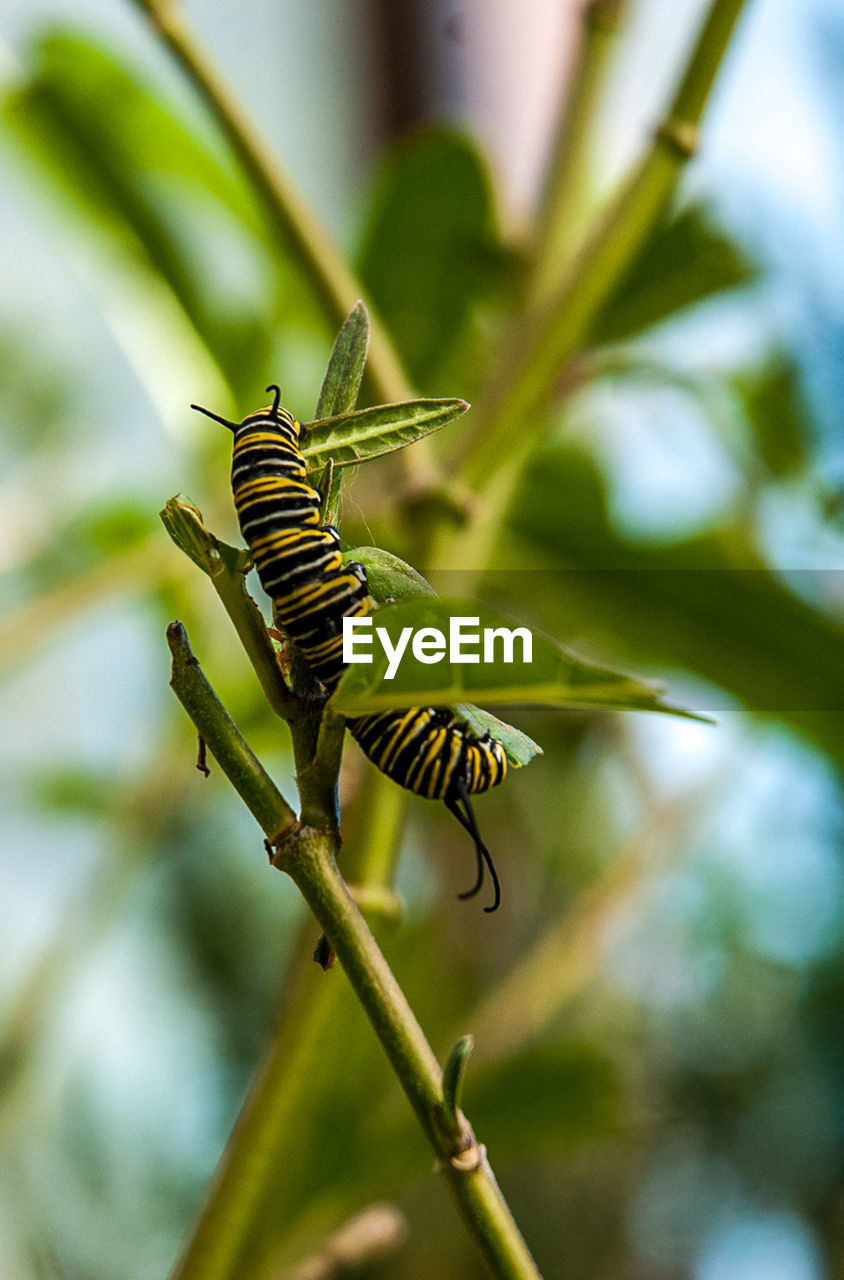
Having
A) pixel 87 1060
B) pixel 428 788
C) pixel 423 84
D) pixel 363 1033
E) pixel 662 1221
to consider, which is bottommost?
pixel 662 1221

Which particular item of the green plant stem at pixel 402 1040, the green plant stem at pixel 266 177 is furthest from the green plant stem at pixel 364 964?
the green plant stem at pixel 266 177

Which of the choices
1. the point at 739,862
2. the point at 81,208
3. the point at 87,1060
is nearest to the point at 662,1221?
the point at 739,862

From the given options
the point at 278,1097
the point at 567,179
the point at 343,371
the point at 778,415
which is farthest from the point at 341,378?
the point at 778,415

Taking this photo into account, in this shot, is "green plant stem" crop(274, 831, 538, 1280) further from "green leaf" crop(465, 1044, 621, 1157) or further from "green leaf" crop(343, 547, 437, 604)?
"green leaf" crop(465, 1044, 621, 1157)

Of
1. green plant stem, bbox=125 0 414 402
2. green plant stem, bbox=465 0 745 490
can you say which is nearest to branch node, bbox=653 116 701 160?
green plant stem, bbox=465 0 745 490

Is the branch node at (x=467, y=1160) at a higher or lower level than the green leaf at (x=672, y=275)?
lower

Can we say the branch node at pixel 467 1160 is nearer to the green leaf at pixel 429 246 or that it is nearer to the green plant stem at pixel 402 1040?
the green plant stem at pixel 402 1040

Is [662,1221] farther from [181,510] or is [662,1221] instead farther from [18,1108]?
[181,510]
